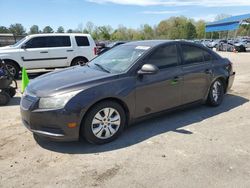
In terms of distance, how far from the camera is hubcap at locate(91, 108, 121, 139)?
437 cm

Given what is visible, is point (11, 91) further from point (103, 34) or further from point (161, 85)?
point (103, 34)

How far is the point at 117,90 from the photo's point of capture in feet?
14.7

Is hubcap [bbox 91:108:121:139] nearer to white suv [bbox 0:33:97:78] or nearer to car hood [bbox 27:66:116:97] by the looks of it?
car hood [bbox 27:66:116:97]

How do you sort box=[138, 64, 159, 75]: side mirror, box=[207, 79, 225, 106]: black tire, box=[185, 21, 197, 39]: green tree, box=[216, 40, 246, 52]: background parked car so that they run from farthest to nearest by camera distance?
box=[185, 21, 197, 39]: green tree
box=[216, 40, 246, 52]: background parked car
box=[207, 79, 225, 106]: black tire
box=[138, 64, 159, 75]: side mirror

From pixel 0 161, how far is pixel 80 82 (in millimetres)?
1584

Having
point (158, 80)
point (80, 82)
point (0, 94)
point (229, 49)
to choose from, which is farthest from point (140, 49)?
point (229, 49)

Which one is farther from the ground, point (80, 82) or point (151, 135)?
point (80, 82)

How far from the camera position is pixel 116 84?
4.54 metres

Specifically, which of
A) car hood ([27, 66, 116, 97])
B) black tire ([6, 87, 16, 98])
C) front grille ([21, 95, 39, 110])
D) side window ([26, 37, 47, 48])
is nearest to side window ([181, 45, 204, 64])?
car hood ([27, 66, 116, 97])

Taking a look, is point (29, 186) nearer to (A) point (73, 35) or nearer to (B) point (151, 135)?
(B) point (151, 135)

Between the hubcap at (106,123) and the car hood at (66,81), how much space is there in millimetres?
489

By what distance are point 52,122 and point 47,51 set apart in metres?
8.62

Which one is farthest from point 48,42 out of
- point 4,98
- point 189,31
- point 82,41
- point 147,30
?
point 147,30

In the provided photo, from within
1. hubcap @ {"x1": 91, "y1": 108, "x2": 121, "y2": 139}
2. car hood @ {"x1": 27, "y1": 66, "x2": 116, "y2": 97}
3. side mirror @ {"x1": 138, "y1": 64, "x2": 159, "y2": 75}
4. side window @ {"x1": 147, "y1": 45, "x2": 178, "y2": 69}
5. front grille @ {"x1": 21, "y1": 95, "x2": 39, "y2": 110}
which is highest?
side window @ {"x1": 147, "y1": 45, "x2": 178, "y2": 69}
